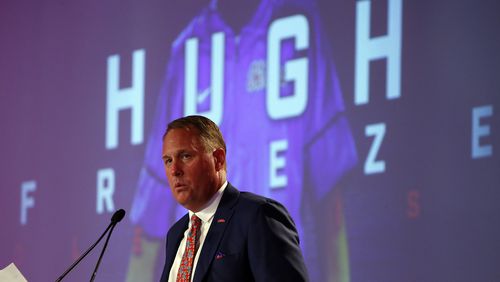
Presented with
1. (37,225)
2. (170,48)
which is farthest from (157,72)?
(37,225)

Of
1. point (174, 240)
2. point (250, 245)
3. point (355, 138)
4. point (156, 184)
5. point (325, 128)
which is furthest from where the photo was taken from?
point (156, 184)

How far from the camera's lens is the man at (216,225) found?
10.0 feet

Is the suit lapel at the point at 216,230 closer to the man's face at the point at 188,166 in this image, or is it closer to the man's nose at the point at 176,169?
the man's face at the point at 188,166

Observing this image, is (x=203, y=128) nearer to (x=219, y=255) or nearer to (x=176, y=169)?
(x=176, y=169)

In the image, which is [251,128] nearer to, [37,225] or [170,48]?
[170,48]

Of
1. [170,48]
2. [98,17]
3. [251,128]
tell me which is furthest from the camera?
[98,17]

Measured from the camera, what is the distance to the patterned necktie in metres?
3.28

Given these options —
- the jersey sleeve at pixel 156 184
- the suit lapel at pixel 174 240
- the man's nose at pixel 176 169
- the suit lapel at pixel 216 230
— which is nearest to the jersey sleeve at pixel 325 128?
the jersey sleeve at pixel 156 184

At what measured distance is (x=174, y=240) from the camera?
3518 mm

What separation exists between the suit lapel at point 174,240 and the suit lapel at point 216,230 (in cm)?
26

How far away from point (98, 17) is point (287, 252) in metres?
4.10

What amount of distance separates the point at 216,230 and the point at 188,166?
25cm

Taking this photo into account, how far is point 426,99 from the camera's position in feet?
15.6

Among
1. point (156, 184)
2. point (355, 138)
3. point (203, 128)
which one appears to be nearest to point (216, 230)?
point (203, 128)
